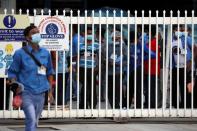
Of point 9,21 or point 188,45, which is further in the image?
point 188,45

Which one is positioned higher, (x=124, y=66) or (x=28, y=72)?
(x=124, y=66)

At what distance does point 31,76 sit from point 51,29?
11.1ft

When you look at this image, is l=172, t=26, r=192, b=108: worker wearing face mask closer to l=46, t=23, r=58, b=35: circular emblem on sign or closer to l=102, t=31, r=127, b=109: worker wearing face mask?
l=102, t=31, r=127, b=109: worker wearing face mask

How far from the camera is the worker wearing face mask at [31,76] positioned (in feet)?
Result: 28.6

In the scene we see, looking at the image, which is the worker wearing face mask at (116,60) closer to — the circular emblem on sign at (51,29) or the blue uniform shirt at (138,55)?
the blue uniform shirt at (138,55)

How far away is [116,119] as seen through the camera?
12250mm

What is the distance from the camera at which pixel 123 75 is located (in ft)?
40.9

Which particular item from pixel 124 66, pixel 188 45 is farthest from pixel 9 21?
pixel 188 45

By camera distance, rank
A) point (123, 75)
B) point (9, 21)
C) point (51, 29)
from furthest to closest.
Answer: point (123, 75)
point (51, 29)
point (9, 21)

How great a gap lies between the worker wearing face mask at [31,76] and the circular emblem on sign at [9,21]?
3.05 m

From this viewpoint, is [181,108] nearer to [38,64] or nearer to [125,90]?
[125,90]

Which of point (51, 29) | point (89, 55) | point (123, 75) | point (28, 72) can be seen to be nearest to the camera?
point (28, 72)
